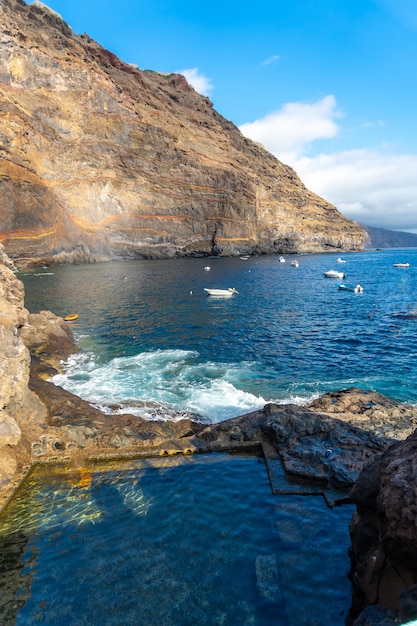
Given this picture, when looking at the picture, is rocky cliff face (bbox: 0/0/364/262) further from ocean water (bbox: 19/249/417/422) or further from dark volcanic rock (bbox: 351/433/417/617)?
dark volcanic rock (bbox: 351/433/417/617)

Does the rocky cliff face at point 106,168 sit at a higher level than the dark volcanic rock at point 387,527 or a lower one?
higher

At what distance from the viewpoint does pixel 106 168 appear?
98375 mm

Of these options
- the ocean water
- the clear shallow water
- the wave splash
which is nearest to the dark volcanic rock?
the clear shallow water

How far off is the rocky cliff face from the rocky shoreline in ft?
221

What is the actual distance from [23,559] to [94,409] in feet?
25.8

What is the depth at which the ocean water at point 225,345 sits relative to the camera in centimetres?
1924

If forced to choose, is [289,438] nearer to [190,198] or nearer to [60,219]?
[60,219]

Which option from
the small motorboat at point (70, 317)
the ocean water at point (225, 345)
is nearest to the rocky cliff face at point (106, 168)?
the ocean water at point (225, 345)

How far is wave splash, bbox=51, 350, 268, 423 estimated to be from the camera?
56.8ft

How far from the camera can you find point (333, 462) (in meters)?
10.8

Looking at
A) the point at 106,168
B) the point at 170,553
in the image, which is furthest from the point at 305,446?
the point at 106,168

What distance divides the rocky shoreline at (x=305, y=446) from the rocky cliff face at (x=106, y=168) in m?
67.5

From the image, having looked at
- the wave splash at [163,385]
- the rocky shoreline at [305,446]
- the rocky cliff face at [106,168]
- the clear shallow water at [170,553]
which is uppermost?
the rocky cliff face at [106,168]

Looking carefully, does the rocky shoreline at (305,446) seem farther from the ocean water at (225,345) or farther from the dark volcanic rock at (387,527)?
the ocean water at (225,345)
